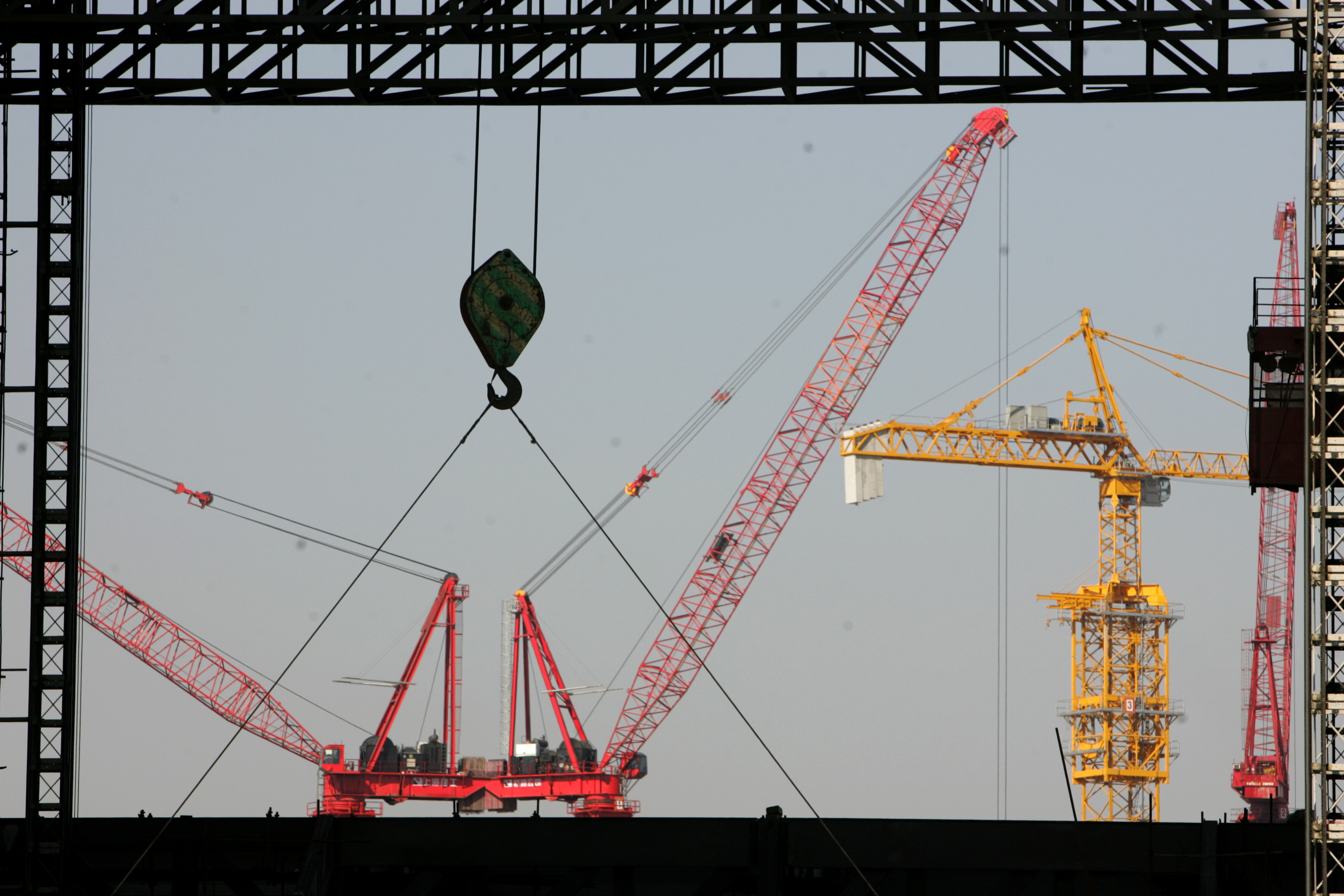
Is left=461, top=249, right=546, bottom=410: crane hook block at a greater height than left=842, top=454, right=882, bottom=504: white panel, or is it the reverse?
left=842, top=454, right=882, bottom=504: white panel

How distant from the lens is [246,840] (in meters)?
24.2

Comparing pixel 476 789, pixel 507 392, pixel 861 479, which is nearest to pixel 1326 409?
pixel 507 392

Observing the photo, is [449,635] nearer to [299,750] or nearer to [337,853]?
[299,750]

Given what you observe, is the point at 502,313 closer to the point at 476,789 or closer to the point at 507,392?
the point at 507,392

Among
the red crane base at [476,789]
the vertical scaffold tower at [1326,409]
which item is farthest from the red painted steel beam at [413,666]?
the vertical scaffold tower at [1326,409]

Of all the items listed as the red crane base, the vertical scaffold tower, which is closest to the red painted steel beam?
the red crane base

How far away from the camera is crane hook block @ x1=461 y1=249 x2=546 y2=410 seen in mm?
21938

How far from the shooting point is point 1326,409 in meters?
25.1

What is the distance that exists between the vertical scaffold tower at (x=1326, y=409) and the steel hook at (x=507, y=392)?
34.9 feet

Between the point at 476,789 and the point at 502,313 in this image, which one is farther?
the point at 476,789

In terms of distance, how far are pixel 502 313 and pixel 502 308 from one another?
0.06 m

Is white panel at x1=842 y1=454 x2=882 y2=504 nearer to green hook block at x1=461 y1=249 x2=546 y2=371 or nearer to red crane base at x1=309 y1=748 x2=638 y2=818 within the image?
red crane base at x1=309 y1=748 x2=638 y2=818

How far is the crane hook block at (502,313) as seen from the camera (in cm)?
2194

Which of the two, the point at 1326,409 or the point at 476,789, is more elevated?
the point at 1326,409
